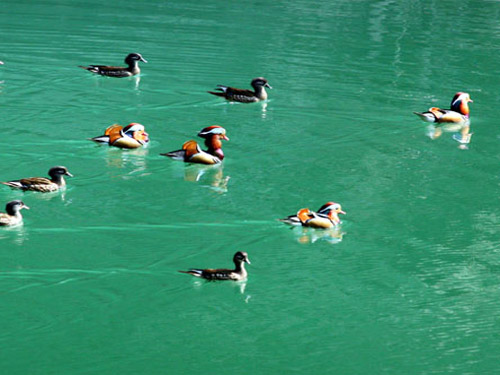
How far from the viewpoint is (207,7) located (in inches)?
1401

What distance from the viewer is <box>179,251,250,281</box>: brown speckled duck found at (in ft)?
38.9

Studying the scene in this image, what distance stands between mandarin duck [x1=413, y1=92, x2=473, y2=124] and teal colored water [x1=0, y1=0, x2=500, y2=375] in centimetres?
35

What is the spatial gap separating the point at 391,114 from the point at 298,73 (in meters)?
4.32

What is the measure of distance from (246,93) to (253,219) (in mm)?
7679

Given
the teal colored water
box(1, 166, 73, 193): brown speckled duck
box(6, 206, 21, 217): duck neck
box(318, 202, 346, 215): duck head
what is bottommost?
the teal colored water

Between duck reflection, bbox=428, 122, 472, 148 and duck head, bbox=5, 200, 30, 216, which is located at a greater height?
duck head, bbox=5, 200, 30, 216

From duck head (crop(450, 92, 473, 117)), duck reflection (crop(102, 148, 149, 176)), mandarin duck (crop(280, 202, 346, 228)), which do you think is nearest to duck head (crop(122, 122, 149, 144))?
duck reflection (crop(102, 148, 149, 176))

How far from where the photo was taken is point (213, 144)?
662 inches

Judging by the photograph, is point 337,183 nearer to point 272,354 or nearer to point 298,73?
point 272,354

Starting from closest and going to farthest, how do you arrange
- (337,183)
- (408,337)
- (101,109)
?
1. (408,337)
2. (337,183)
3. (101,109)

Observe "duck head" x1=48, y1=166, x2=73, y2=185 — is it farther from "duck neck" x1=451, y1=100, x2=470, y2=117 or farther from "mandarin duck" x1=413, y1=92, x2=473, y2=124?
"duck neck" x1=451, y1=100, x2=470, y2=117

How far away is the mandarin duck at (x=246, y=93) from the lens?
69.2ft

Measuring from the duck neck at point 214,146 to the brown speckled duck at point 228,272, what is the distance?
5133 mm

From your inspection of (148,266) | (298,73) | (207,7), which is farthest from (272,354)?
(207,7)
